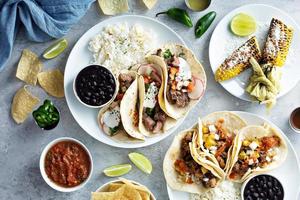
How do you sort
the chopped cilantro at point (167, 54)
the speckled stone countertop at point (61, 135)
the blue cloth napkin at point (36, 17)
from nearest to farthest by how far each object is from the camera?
the blue cloth napkin at point (36, 17) < the chopped cilantro at point (167, 54) < the speckled stone countertop at point (61, 135)

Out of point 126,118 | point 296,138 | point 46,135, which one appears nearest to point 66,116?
point 46,135

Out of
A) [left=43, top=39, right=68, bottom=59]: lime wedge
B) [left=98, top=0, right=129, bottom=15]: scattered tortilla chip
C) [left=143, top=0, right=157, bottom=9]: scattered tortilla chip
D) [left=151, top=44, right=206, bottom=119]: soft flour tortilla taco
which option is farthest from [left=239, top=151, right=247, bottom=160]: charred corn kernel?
[left=43, top=39, right=68, bottom=59]: lime wedge

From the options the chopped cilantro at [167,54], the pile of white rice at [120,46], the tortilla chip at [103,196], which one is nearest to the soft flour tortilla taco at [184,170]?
the tortilla chip at [103,196]

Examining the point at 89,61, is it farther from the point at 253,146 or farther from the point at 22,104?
the point at 253,146

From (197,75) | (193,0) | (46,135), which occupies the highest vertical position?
(193,0)

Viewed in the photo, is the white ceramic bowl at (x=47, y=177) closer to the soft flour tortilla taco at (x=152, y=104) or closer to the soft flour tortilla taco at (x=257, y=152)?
the soft flour tortilla taco at (x=152, y=104)

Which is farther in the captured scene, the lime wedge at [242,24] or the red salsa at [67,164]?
the lime wedge at [242,24]

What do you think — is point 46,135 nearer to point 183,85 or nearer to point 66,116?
point 66,116
